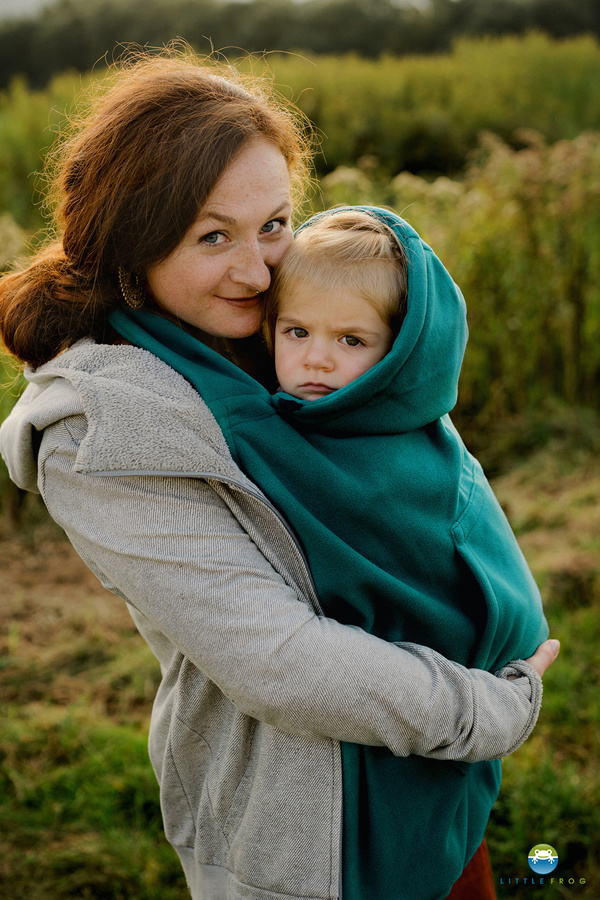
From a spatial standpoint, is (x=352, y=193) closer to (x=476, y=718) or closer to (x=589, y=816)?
(x=589, y=816)

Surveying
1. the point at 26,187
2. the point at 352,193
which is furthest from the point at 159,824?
the point at 26,187

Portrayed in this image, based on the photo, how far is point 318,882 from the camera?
3.80 ft

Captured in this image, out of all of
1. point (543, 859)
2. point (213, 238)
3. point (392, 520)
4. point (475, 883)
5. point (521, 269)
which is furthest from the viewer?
point (521, 269)

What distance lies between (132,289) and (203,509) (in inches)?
19.6

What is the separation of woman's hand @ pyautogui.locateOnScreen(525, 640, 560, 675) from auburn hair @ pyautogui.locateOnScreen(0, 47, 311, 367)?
1022 mm

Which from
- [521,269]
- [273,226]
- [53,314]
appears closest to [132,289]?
[53,314]

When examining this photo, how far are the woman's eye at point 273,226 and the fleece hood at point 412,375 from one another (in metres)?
0.25

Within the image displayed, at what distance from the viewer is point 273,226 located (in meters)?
1.39

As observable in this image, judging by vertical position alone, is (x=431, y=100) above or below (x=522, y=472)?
above

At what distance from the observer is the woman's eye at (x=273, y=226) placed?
54.1 inches

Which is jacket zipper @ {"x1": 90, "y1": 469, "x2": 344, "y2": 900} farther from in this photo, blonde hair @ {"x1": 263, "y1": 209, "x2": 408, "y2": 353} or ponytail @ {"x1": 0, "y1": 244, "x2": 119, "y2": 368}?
blonde hair @ {"x1": 263, "y1": 209, "x2": 408, "y2": 353}

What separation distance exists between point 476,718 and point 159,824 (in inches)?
63.9

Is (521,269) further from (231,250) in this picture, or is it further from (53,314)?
(53,314)

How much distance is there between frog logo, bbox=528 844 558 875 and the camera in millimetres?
2115
